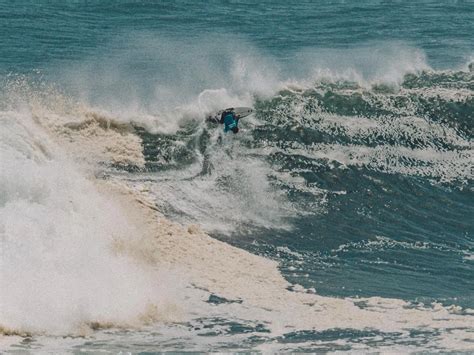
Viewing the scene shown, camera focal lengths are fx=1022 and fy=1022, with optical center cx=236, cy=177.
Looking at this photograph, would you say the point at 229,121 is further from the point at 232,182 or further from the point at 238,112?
the point at 232,182

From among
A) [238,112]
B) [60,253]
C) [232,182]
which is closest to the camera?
[60,253]

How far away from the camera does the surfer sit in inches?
1442

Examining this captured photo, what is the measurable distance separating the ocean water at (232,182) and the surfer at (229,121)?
453 mm

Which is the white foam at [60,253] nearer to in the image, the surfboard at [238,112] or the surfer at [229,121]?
the surfer at [229,121]

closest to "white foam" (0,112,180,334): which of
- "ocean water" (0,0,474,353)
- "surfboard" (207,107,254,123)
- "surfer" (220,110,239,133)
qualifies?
"ocean water" (0,0,474,353)

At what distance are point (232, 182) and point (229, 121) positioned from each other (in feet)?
10.2

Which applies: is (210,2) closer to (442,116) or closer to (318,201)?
(442,116)

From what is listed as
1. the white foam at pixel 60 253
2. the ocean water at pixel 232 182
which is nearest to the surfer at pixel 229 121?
the ocean water at pixel 232 182

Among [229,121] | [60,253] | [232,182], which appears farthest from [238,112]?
[60,253]

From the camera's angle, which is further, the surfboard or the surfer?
the surfboard

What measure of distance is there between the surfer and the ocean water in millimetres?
453

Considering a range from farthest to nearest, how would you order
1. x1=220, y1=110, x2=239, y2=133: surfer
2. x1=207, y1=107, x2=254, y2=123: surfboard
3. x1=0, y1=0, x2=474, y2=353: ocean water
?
1. x1=207, y1=107, x2=254, y2=123: surfboard
2. x1=220, y1=110, x2=239, y2=133: surfer
3. x1=0, y1=0, x2=474, y2=353: ocean water

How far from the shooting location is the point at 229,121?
3666 centimetres

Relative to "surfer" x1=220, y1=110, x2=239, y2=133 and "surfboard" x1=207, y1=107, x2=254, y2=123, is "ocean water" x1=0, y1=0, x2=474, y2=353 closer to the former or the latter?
"surfboard" x1=207, y1=107, x2=254, y2=123
